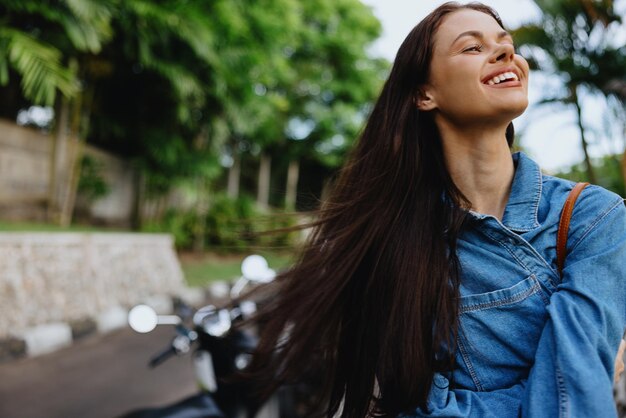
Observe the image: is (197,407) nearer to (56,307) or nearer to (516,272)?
(516,272)

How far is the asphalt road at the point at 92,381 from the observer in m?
3.73

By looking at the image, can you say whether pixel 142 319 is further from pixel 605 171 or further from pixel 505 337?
pixel 605 171

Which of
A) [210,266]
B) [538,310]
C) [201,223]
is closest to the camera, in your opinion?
[538,310]

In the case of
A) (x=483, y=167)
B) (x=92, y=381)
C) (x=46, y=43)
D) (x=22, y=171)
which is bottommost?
(x=92, y=381)

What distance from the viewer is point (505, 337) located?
1.12 metres

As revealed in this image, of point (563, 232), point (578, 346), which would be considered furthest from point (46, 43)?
point (578, 346)

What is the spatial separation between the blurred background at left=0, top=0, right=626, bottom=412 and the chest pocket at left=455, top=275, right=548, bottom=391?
776mm

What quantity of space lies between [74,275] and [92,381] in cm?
221

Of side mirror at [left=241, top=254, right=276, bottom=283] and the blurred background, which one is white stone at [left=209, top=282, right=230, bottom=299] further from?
side mirror at [left=241, top=254, right=276, bottom=283]

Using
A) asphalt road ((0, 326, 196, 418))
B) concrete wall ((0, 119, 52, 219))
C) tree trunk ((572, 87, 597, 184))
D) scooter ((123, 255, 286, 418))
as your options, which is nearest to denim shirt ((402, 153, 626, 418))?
scooter ((123, 255, 286, 418))

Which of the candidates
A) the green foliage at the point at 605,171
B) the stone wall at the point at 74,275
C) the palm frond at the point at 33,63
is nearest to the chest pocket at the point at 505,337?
the green foliage at the point at 605,171

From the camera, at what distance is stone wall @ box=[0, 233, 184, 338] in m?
5.23

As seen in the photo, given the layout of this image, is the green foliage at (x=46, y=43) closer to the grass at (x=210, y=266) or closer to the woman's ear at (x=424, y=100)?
the grass at (x=210, y=266)

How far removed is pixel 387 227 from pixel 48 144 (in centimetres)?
901
